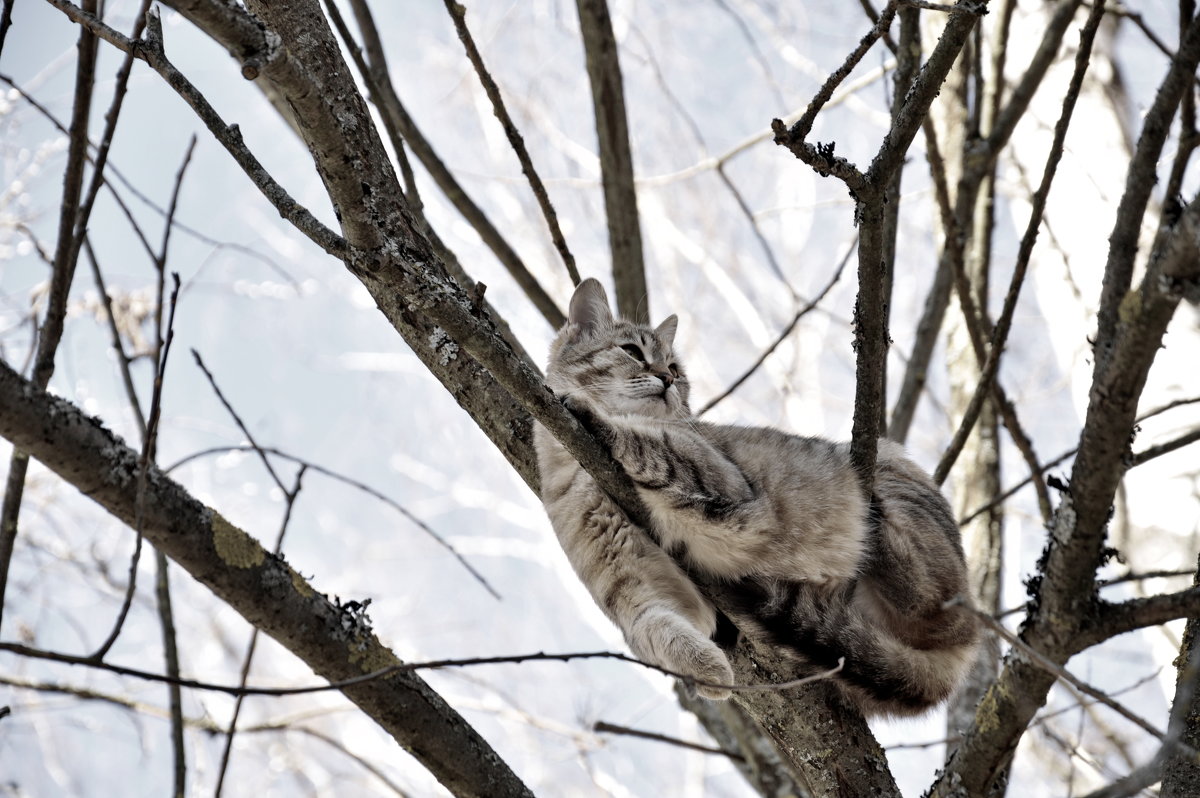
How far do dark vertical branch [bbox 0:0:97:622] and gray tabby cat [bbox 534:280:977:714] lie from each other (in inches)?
46.6

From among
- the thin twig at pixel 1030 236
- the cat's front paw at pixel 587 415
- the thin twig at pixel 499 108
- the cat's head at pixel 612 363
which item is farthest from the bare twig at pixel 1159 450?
the thin twig at pixel 499 108

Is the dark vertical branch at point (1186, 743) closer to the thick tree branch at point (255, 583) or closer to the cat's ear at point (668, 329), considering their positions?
the thick tree branch at point (255, 583)

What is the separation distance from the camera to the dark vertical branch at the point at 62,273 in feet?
7.45

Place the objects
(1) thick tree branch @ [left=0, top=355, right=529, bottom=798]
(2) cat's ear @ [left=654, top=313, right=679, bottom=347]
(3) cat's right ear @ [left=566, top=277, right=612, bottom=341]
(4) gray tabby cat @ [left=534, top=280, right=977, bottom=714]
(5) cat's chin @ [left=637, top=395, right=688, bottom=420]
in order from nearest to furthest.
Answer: (1) thick tree branch @ [left=0, top=355, right=529, bottom=798], (4) gray tabby cat @ [left=534, top=280, right=977, bottom=714], (5) cat's chin @ [left=637, top=395, right=688, bottom=420], (3) cat's right ear @ [left=566, top=277, right=612, bottom=341], (2) cat's ear @ [left=654, top=313, right=679, bottom=347]

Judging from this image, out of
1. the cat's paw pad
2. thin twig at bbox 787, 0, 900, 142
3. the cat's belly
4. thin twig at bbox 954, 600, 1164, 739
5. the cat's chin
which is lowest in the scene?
thin twig at bbox 954, 600, 1164, 739

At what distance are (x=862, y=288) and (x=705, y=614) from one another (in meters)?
1.05

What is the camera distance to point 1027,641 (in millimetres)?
1582

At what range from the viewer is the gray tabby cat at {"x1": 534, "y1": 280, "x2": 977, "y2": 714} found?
238cm

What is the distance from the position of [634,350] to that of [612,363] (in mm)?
122

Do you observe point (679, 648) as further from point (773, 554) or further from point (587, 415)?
point (587, 415)

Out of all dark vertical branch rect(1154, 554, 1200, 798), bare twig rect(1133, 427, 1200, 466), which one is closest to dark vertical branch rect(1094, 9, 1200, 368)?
bare twig rect(1133, 427, 1200, 466)

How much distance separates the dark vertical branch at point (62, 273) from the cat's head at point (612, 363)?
144cm

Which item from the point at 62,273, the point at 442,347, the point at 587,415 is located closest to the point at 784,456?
Answer: the point at 587,415

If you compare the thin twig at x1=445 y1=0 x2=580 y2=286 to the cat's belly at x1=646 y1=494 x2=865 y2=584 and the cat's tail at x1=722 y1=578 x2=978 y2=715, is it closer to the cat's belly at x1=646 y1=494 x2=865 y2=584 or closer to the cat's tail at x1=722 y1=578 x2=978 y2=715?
the cat's belly at x1=646 y1=494 x2=865 y2=584
